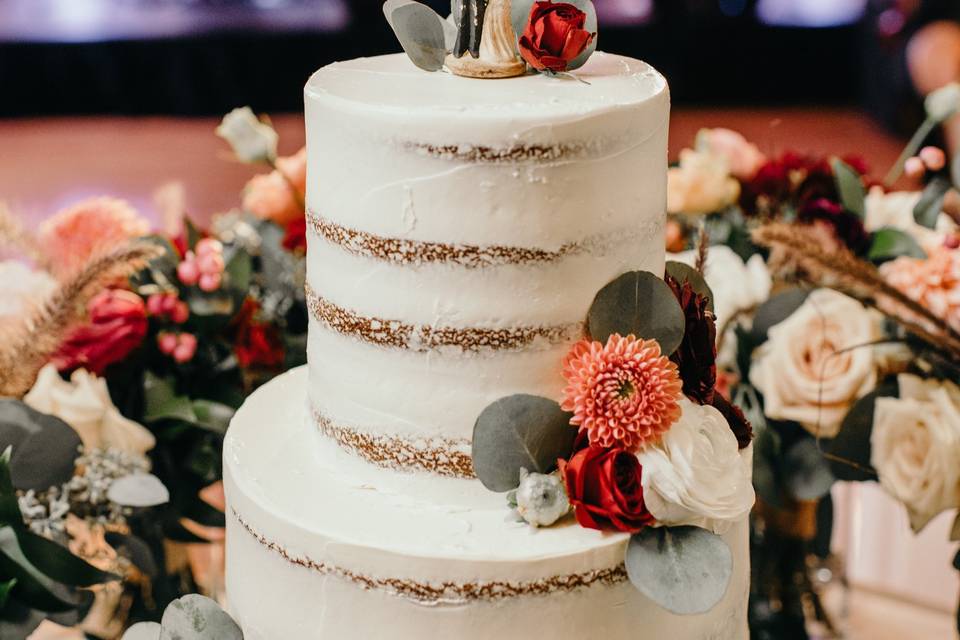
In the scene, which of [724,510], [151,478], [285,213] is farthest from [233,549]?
[285,213]

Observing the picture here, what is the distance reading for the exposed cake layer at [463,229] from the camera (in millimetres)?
1129

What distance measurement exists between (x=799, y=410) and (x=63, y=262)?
1.13 meters

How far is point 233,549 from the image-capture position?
1.34 m

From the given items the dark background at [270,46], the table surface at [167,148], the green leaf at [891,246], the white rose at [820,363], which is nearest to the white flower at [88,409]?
the white rose at [820,363]

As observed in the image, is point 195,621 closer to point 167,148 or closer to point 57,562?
point 57,562

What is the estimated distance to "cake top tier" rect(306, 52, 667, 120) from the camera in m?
1.13

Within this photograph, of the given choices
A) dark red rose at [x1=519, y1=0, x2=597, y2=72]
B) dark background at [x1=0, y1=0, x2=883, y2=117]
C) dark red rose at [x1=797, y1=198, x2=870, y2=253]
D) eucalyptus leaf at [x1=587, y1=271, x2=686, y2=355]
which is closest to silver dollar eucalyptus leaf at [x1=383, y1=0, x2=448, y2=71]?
dark red rose at [x1=519, y1=0, x2=597, y2=72]

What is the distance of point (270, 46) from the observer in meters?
6.08

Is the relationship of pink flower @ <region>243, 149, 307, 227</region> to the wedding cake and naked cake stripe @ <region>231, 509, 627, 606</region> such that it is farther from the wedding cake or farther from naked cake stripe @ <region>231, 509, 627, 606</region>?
naked cake stripe @ <region>231, 509, 627, 606</region>

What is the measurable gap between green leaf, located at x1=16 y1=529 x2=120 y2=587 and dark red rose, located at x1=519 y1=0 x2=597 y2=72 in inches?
31.4

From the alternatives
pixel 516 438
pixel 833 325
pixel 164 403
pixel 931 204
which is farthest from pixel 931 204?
pixel 164 403

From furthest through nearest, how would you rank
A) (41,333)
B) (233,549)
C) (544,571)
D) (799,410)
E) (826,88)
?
(826,88) → (799,410) → (41,333) → (233,549) → (544,571)

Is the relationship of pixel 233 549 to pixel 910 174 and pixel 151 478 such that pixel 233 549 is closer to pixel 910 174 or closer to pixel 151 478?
pixel 151 478

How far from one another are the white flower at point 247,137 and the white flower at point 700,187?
0.66 meters
